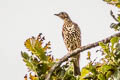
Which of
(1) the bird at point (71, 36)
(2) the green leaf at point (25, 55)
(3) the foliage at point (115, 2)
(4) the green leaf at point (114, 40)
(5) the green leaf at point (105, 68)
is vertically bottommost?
(1) the bird at point (71, 36)

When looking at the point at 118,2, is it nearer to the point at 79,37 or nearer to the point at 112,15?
the point at 112,15

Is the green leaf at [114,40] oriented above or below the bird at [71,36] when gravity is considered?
above

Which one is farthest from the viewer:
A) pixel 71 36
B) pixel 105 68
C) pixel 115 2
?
pixel 71 36

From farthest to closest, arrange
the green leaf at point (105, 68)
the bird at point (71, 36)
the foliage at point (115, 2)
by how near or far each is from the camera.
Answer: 1. the bird at point (71, 36)
2. the foliage at point (115, 2)
3. the green leaf at point (105, 68)

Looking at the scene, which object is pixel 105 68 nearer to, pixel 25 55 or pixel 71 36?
pixel 25 55

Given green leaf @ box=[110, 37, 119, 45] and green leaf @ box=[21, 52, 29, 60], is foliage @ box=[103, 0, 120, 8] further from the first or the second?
green leaf @ box=[21, 52, 29, 60]

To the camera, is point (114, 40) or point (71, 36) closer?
point (114, 40)

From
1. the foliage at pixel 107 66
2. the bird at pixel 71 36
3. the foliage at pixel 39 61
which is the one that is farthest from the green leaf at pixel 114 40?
the bird at pixel 71 36

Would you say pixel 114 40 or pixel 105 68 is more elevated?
pixel 114 40

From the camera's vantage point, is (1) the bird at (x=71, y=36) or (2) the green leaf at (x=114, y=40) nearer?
(2) the green leaf at (x=114, y=40)

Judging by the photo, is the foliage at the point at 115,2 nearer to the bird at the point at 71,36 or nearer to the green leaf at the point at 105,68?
the green leaf at the point at 105,68

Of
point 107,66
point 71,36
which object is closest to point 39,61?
point 107,66

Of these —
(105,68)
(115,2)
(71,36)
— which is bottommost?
(71,36)

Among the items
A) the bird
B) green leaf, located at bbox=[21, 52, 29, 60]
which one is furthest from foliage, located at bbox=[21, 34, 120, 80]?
the bird
